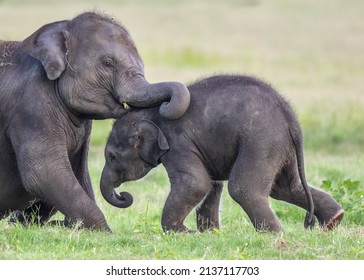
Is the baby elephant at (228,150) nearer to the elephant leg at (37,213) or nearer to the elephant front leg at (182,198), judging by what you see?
the elephant front leg at (182,198)

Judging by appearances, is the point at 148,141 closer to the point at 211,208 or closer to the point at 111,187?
the point at 111,187

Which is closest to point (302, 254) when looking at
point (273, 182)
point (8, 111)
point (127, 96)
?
point (273, 182)

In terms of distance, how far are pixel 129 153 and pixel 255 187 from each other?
1.51 metres

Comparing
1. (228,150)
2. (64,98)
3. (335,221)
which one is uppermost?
(64,98)

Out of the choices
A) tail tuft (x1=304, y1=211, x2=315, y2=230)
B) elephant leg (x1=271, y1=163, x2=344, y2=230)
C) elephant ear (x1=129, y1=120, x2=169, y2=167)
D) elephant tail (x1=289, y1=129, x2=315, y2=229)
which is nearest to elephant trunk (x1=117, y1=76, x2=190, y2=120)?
elephant ear (x1=129, y1=120, x2=169, y2=167)

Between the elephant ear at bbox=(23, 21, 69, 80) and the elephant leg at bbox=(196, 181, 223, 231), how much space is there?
6.52 ft

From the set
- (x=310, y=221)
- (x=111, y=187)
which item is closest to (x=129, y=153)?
(x=111, y=187)

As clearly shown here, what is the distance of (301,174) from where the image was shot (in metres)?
10.3

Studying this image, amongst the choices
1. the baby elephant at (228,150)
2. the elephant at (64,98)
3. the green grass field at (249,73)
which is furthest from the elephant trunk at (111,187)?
the elephant at (64,98)

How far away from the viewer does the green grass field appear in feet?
30.0

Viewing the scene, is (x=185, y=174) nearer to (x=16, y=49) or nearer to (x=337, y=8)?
(x=16, y=49)

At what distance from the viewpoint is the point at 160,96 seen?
33.1ft

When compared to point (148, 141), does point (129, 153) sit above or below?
below

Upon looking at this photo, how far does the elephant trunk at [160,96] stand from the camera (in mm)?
9977
